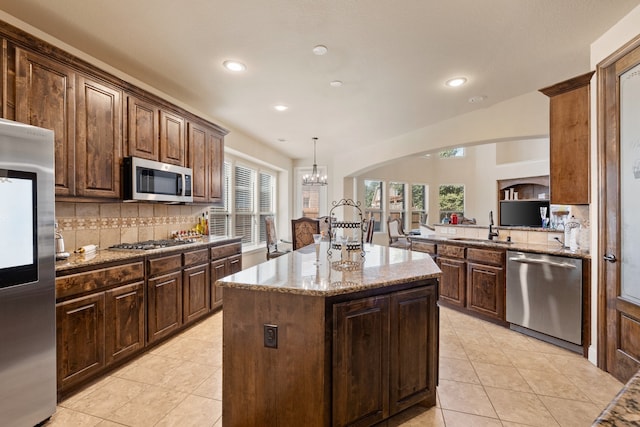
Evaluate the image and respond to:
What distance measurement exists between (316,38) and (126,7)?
50.7 inches

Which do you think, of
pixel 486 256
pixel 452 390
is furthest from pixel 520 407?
pixel 486 256

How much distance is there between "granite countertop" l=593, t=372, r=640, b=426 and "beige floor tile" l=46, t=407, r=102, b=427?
2.43 metres

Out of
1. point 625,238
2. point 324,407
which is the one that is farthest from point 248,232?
point 625,238

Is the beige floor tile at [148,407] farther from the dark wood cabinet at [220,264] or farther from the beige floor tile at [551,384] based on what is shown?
the beige floor tile at [551,384]

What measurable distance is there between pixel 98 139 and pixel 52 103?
0.39m

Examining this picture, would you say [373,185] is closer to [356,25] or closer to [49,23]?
[356,25]

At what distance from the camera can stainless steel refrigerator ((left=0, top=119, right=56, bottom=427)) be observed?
159cm

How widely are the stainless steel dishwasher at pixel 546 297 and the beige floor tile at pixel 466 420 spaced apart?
1.55 meters

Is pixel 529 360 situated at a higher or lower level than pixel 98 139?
lower

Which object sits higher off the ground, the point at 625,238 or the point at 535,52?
the point at 535,52

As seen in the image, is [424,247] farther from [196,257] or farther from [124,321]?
[124,321]

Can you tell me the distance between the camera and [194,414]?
1.92 metres

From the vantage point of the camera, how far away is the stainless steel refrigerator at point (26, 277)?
1586mm

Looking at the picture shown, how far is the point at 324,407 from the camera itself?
1493 millimetres
